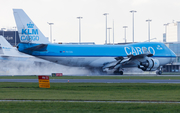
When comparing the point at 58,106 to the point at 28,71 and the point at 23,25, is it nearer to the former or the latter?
the point at 23,25

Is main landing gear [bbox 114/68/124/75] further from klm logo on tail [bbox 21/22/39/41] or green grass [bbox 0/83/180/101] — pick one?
green grass [bbox 0/83/180/101]

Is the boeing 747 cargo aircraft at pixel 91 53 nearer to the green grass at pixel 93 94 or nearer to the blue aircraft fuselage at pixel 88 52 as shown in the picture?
the blue aircraft fuselage at pixel 88 52

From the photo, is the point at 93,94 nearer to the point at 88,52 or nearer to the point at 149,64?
the point at 88,52

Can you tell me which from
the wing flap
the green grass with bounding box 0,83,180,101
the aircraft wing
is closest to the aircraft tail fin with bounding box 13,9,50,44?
the wing flap

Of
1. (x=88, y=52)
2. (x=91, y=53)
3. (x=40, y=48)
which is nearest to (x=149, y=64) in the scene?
(x=91, y=53)

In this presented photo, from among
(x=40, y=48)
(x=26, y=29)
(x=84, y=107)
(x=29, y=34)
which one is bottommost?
(x=84, y=107)

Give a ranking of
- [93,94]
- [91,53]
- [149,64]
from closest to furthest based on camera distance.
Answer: [93,94], [91,53], [149,64]

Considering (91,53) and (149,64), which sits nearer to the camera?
(91,53)

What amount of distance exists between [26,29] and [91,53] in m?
11.7

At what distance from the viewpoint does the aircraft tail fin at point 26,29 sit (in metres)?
50.3

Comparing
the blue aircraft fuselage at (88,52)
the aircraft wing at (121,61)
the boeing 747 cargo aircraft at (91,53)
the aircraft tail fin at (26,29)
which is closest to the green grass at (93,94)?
the aircraft tail fin at (26,29)

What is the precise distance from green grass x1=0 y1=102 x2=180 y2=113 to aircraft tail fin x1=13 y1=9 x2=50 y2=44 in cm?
3370

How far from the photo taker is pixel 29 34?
51.8 m

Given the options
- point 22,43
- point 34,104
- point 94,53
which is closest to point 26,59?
point 22,43
